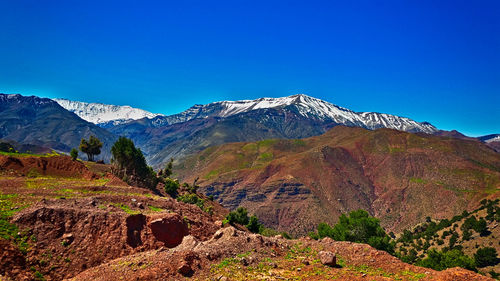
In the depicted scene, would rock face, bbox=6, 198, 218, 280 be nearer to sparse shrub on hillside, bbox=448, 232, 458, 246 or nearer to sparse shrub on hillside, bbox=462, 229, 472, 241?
sparse shrub on hillside, bbox=448, 232, 458, 246

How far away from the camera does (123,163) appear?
59.5 m

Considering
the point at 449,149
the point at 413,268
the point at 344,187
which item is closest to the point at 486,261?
the point at 413,268

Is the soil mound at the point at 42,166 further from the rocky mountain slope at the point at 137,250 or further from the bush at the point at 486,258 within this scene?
the bush at the point at 486,258

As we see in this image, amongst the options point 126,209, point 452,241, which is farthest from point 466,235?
point 126,209

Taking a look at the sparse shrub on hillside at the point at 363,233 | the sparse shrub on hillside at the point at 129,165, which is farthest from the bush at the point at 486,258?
the sparse shrub on hillside at the point at 129,165

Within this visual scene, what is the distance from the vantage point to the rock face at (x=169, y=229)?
2556 cm

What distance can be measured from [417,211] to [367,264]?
140 meters

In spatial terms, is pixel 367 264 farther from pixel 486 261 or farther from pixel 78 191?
pixel 486 261

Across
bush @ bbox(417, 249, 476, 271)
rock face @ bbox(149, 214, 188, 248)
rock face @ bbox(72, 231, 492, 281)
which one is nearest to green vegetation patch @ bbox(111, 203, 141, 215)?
rock face @ bbox(149, 214, 188, 248)

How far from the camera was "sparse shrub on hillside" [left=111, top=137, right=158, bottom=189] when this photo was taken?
58088 millimetres

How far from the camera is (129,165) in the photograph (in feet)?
198

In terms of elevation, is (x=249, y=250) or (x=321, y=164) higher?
(x=321, y=164)

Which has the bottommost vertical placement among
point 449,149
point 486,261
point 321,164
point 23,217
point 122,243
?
point 486,261

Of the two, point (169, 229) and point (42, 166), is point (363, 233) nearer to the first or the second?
point (169, 229)
